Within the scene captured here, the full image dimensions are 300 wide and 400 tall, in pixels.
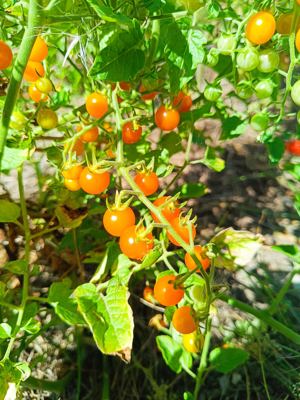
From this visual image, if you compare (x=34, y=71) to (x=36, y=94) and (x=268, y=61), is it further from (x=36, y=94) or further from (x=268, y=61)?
(x=268, y=61)

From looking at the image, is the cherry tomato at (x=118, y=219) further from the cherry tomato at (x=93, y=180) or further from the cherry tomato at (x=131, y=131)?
the cherry tomato at (x=131, y=131)

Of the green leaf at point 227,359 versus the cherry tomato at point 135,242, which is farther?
the green leaf at point 227,359

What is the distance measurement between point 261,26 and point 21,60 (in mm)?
383

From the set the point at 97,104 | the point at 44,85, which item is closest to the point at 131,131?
the point at 97,104

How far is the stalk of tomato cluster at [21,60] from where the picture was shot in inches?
30.3

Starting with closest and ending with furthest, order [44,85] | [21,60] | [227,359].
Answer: [21,60] < [44,85] < [227,359]

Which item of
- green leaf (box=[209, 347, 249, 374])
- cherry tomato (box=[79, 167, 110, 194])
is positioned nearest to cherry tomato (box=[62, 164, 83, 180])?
cherry tomato (box=[79, 167, 110, 194])

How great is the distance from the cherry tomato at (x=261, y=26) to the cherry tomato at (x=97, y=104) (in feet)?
1.14

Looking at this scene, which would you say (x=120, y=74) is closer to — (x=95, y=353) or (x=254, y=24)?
(x=254, y=24)

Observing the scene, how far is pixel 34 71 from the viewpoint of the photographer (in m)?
1.05

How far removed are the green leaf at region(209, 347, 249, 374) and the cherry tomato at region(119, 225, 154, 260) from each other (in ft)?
1.32

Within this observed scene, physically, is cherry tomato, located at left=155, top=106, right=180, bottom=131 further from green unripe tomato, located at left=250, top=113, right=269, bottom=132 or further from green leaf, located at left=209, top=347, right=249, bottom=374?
green leaf, located at left=209, top=347, right=249, bottom=374

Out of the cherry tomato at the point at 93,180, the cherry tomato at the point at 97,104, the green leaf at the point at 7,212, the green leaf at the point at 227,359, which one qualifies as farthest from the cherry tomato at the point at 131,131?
the green leaf at the point at 227,359

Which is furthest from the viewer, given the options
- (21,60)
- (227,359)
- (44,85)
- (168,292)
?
(227,359)
